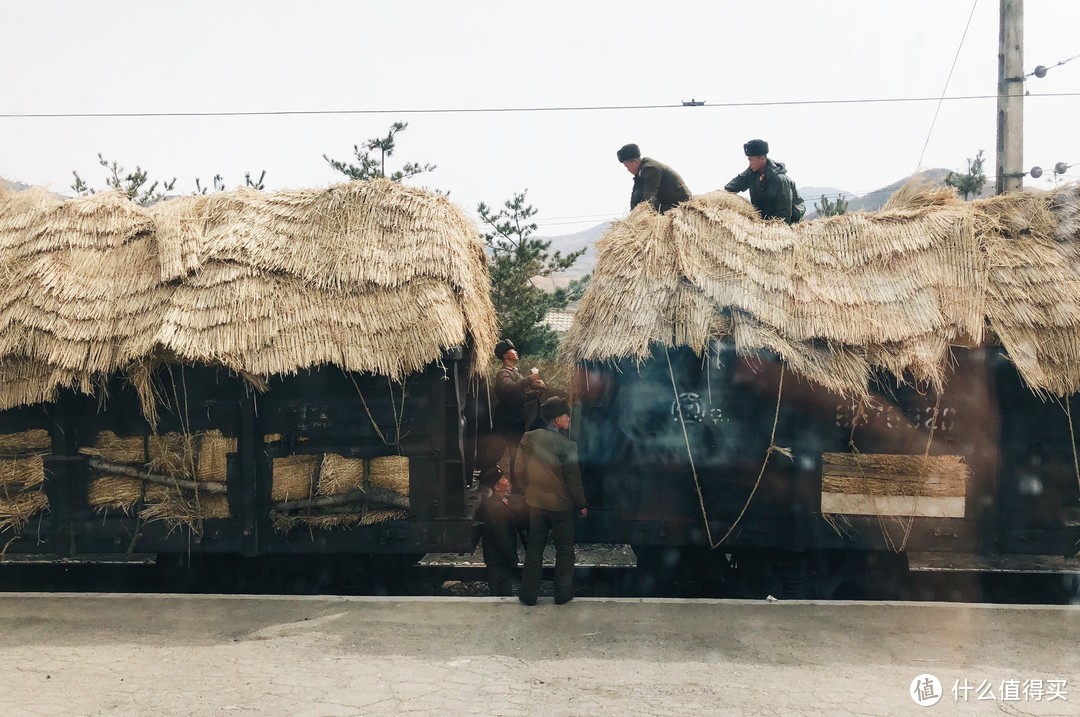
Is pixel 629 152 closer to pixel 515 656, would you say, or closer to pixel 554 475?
pixel 554 475

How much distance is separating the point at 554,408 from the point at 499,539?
57.3 inches

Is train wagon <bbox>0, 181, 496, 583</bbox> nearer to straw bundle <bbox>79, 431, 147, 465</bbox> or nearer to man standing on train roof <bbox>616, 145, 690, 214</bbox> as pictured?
straw bundle <bbox>79, 431, 147, 465</bbox>

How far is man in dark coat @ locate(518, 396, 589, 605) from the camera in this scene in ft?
22.5

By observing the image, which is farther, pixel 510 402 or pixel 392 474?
pixel 510 402

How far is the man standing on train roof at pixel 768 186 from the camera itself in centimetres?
890

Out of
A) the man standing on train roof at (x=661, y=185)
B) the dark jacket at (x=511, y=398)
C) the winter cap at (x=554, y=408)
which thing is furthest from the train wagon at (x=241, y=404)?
the man standing on train roof at (x=661, y=185)

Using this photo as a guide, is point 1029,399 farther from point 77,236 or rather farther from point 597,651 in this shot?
point 77,236

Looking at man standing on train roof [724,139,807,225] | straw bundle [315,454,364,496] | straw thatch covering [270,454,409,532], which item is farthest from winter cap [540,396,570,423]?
man standing on train roof [724,139,807,225]

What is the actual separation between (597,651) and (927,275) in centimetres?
411

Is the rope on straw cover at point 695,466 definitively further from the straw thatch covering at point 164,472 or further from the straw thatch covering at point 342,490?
the straw thatch covering at point 164,472

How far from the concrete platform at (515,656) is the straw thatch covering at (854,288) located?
1888 millimetres

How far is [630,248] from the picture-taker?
7832 mm

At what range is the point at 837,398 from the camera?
7031 millimetres

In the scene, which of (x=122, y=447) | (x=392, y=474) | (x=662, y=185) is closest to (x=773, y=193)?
(x=662, y=185)
